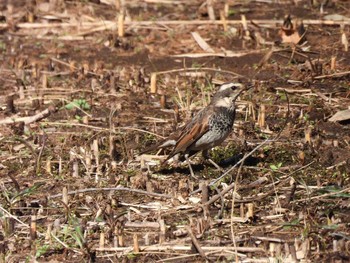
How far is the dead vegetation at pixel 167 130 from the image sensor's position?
9438 mm

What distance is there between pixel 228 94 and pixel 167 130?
1.18 meters

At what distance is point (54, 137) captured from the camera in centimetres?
1225

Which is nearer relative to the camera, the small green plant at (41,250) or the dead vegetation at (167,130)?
the small green plant at (41,250)

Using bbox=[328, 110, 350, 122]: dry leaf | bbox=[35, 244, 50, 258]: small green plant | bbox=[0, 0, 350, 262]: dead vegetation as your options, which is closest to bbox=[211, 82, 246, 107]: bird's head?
bbox=[0, 0, 350, 262]: dead vegetation

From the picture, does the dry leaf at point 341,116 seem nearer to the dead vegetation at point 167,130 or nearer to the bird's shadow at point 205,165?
the dead vegetation at point 167,130

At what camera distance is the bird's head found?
37.4 feet

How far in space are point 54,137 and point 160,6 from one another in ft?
16.9

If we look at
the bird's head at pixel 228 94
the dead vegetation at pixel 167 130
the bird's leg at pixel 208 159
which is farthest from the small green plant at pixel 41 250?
the bird's head at pixel 228 94

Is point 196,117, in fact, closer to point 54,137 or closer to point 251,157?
point 251,157

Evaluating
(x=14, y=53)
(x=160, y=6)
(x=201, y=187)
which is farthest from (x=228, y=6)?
(x=201, y=187)

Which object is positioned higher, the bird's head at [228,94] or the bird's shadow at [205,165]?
the bird's head at [228,94]

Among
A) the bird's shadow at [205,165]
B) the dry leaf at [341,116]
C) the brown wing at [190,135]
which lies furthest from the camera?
the dry leaf at [341,116]

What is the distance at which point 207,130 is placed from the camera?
36.4 ft

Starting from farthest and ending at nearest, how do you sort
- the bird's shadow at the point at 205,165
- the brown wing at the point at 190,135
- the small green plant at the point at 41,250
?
the bird's shadow at the point at 205,165 → the brown wing at the point at 190,135 → the small green plant at the point at 41,250
